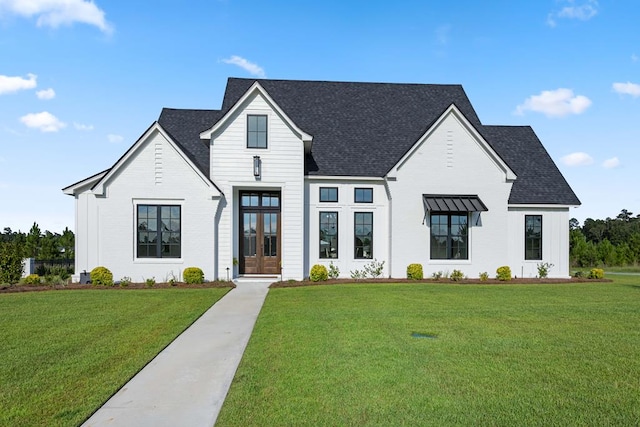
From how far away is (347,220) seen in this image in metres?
19.8

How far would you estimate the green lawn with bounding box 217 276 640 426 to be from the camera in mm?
4969

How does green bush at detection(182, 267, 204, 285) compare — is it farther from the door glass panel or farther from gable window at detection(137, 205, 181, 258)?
the door glass panel

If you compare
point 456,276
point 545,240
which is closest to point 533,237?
point 545,240

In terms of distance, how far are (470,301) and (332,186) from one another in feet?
28.2

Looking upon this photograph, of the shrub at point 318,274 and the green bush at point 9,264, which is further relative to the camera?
the shrub at point 318,274

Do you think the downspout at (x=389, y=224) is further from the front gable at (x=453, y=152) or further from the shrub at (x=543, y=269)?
the shrub at (x=543, y=269)

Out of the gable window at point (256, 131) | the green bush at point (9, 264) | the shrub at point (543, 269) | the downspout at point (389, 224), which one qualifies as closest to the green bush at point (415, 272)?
the downspout at point (389, 224)

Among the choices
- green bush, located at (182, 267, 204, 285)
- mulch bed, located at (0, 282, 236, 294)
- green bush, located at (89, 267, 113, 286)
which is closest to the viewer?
mulch bed, located at (0, 282, 236, 294)

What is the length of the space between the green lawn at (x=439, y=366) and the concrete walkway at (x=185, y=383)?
0.27 meters

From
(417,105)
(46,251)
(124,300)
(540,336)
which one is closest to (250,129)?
(124,300)

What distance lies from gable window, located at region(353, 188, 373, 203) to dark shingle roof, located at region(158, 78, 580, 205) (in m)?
0.74

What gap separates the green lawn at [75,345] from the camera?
17.2 feet

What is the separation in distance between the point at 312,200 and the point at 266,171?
2.52 metres

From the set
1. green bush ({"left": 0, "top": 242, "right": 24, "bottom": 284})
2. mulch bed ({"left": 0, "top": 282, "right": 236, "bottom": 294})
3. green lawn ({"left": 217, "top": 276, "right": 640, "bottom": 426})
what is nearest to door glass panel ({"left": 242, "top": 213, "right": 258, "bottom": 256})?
mulch bed ({"left": 0, "top": 282, "right": 236, "bottom": 294})
